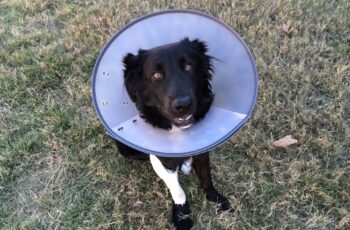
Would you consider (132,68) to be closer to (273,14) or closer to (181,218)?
(181,218)

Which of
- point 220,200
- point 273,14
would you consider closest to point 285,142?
point 220,200

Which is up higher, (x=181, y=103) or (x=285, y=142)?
(x=181, y=103)

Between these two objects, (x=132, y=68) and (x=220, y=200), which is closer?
(x=132, y=68)

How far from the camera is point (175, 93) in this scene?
98.9 inches

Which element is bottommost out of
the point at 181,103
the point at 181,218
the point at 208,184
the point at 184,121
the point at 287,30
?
the point at 181,218

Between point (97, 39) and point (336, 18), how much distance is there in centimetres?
221

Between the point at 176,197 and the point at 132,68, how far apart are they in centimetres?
86

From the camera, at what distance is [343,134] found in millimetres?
3488

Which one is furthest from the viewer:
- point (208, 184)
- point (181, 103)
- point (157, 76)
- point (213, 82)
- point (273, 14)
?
point (273, 14)

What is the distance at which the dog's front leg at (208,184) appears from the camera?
9.87 feet

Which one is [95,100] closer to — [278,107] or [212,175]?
[212,175]

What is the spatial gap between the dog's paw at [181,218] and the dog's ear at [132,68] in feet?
2.61

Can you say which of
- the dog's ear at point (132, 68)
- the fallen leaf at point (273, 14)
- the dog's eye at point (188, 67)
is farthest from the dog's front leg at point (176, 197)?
the fallen leaf at point (273, 14)

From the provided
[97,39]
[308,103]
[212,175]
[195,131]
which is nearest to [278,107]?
[308,103]
